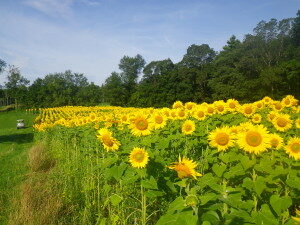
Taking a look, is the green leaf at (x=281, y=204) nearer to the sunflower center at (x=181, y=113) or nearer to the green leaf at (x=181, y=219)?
the green leaf at (x=181, y=219)

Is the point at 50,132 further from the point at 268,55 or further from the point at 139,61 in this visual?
the point at 139,61

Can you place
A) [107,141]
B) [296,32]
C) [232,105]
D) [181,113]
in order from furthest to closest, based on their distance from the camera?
[296,32], [232,105], [181,113], [107,141]

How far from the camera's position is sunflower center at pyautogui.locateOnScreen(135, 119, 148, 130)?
13.4 ft

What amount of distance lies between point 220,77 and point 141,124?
46.9m

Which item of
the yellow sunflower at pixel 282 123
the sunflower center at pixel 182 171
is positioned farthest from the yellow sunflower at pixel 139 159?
the yellow sunflower at pixel 282 123

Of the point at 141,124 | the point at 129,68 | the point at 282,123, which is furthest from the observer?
the point at 129,68

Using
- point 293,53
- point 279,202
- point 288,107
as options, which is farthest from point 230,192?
point 293,53

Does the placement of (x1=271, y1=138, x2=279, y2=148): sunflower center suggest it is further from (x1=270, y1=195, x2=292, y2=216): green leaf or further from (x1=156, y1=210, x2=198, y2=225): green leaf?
(x1=156, y1=210, x2=198, y2=225): green leaf

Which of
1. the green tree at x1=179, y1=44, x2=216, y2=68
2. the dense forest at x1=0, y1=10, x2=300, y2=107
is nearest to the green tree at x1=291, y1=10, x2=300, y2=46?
the dense forest at x1=0, y1=10, x2=300, y2=107

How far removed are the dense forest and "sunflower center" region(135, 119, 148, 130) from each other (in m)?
34.7

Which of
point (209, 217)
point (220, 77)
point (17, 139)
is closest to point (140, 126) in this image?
point (209, 217)

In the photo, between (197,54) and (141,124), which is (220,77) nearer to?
(197,54)

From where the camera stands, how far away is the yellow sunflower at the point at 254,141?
3.41 meters

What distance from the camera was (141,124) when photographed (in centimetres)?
410
